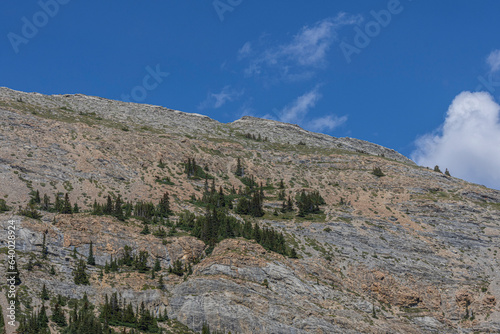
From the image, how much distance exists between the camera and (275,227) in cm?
9381

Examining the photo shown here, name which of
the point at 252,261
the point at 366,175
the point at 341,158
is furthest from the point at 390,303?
the point at 341,158

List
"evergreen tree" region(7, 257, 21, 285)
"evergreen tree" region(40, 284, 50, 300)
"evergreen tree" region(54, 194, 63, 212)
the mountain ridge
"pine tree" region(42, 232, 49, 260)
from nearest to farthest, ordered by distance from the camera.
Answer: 1. "evergreen tree" region(7, 257, 21, 285)
2. "evergreen tree" region(40, 284, 50, 300)
3. "pine tree" region(42, 232, 49, 260)
4. "evergreen tree" region(54, 194, 63, 212)
5. the mountain ridge

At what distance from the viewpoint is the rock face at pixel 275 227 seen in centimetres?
7081

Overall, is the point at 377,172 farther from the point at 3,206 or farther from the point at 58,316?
the point at 3,206

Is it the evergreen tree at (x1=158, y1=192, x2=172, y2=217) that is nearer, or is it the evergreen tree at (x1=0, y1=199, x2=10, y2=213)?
the evergreen tree at (x1=0, y1=199, x2=10, y2=213)

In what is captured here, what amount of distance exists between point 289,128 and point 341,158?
159ft

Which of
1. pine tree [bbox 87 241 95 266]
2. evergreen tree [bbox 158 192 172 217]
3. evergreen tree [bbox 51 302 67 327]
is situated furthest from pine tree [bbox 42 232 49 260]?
evergreen tree [bbox 158 192 172 217]

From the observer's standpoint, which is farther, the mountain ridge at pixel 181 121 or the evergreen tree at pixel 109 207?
the mountain ridge at pixel 181 121

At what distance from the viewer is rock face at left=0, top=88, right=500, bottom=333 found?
7081cm

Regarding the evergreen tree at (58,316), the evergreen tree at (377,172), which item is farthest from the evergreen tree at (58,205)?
the evergreen tree at (377,172)

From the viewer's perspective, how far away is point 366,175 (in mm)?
121500

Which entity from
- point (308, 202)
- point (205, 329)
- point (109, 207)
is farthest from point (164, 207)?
point (308, 202)

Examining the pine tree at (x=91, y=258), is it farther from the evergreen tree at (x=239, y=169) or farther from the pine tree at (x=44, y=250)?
the evergreen tree at (x=239, y=169)

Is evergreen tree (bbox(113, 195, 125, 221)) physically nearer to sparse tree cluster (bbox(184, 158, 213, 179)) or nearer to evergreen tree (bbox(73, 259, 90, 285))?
evergreen tree (bbox(73, 259, 90, 285))
